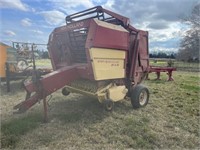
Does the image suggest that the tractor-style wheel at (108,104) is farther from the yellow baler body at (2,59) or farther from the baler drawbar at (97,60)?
the yellow baler body at (2,59)

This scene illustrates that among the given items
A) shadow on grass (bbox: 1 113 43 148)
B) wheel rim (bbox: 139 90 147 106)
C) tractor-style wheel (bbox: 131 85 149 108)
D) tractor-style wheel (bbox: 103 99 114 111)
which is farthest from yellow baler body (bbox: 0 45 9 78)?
wheel rim (bbox: 139 90 147 106)

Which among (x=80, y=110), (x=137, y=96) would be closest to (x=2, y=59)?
(x=80, y=110)

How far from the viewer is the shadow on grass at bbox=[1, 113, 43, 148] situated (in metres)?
Answer: 3.02

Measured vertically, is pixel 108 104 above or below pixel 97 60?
below

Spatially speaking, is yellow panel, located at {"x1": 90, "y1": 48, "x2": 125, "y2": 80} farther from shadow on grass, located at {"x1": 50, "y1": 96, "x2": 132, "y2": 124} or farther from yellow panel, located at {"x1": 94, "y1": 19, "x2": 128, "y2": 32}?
shadow on grass, located at {"x1": 50, "y1": 96, "x2": 132, "y2": 124}

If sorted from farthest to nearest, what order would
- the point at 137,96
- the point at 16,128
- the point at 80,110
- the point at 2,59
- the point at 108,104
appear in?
the point at 2,59 < the point at 137,96 < the point at 80,110 < the point at 108,104 < the point at 16,128

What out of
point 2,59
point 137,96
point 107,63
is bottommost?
point 137,96

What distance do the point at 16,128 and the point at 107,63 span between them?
2159mm

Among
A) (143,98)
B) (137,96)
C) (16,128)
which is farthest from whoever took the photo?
(143,98)

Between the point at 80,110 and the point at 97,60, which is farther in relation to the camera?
the point at 80,110

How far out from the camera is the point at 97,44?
12.2 feet

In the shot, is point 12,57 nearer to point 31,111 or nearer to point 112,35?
point 31,111

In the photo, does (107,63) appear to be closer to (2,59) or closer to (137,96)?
(137,96)

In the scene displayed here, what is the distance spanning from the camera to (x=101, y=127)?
3.65 metres
